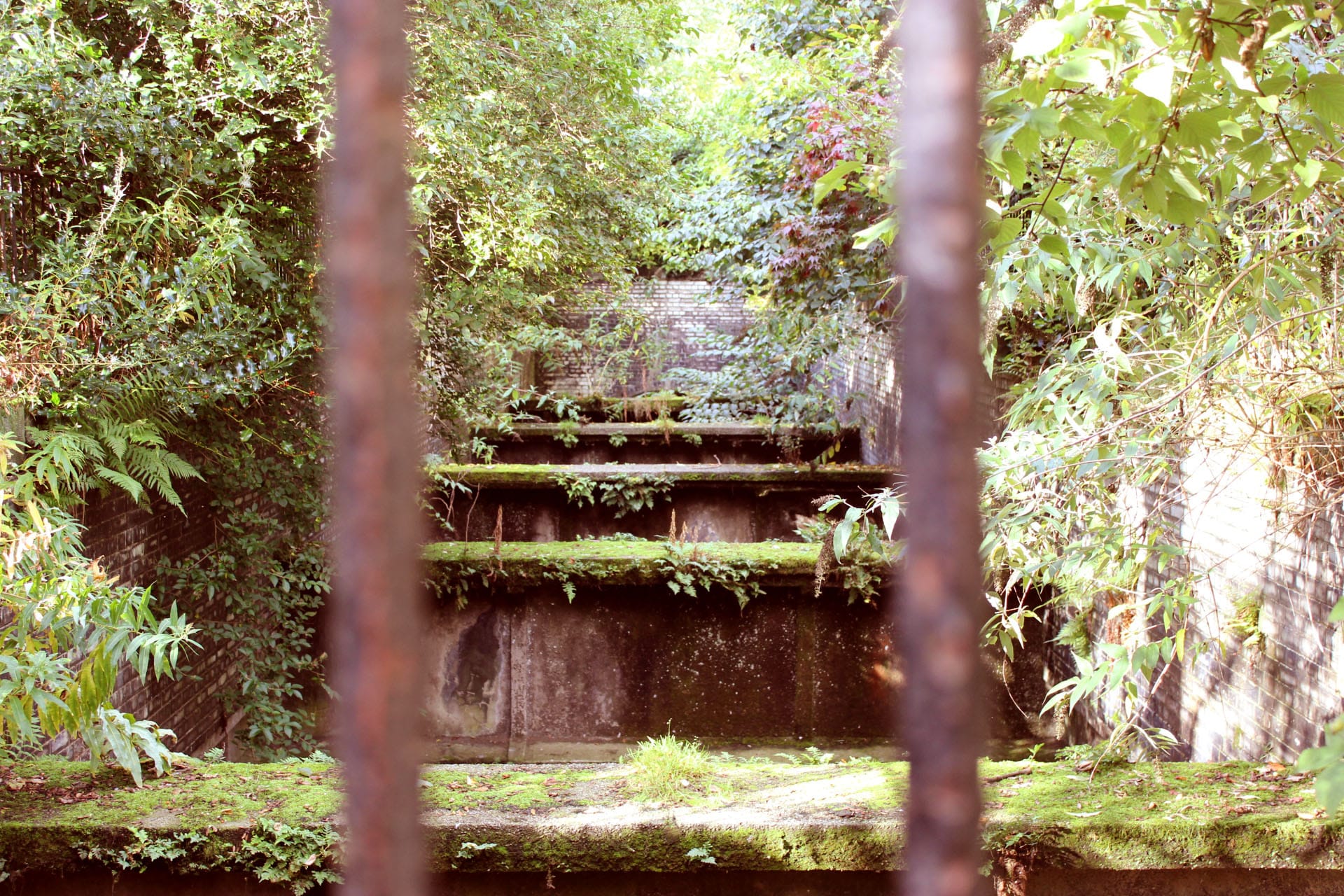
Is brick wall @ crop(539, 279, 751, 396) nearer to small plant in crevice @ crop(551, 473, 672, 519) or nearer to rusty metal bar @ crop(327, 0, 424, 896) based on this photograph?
small plant in crevice @ crop(551, 473, 672, 519)

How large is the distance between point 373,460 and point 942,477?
260 mm

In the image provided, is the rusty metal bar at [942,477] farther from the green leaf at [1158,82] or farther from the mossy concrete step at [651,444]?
the mossy concrete step at [651,444]

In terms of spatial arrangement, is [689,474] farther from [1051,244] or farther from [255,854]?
[1051,244]

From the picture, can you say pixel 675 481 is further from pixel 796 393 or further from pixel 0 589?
pixel 0 589

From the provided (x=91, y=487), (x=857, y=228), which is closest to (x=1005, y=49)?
(x=91, y=487)

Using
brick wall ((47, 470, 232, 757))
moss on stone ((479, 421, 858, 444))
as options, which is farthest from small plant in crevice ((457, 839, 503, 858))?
moss on stone ((479, 421, 858, 444))

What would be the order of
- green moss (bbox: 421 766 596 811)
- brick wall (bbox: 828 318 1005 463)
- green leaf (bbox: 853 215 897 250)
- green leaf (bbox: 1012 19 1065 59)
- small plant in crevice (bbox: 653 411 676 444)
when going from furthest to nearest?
small plant in crevice (bbox: 653 411 676 444), brick wall (bbox: 828 318 1005 463), green moss (bbox: 421 766 596 811), green leaf (bbox: 853 215 897 250), green leaf (bbox: 1012 19 1065 59)

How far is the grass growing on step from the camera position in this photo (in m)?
3.34

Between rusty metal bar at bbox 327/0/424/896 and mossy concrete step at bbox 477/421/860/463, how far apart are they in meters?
11.7

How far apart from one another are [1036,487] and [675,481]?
19.1 feet

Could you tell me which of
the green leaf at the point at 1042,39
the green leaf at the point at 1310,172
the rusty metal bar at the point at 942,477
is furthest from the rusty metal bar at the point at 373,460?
the green leaf at the point at 1310,172

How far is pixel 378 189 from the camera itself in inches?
17.5

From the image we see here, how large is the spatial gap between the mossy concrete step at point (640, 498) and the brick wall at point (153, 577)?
260cm

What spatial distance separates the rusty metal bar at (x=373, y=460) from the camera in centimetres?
44
